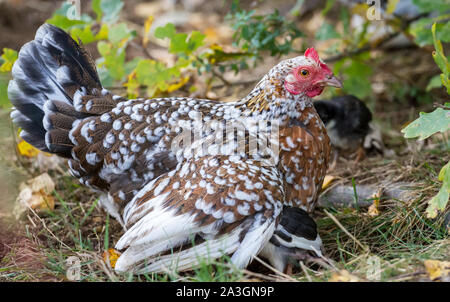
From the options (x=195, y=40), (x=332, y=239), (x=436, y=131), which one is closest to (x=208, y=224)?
(x=332, y=239)

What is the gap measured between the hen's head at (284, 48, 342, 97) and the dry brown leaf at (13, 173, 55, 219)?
188 centimetres

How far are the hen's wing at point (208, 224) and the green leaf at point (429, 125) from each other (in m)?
0.74

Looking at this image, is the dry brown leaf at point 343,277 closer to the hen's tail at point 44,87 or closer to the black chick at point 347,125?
the hen's tail at point 44,87

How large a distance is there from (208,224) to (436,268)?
1062 mm

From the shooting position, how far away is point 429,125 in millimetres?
2547

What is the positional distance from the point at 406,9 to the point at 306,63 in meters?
2.66

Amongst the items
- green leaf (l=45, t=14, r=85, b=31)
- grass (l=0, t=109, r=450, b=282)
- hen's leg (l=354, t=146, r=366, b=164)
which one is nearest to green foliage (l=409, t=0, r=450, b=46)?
grass (l=0, t=109, r=450, b=282)

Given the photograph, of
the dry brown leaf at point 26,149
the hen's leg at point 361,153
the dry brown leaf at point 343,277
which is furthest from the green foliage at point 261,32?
the dry brown leaf at point 343,277

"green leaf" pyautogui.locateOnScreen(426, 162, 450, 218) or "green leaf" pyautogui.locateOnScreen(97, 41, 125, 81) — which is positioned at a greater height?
"green leaf" pyautogui.locateOnScreen(97, 41, 125, 81)

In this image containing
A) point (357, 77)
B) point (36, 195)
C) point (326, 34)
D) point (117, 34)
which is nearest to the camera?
point (36, 195)

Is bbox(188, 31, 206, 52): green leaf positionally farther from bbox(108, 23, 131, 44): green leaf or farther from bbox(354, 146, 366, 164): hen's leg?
bbox(354, 146, 366, 164): hen's leg

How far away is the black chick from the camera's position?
4316 mm

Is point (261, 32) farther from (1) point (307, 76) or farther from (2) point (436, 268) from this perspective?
(2) point (436, 268)

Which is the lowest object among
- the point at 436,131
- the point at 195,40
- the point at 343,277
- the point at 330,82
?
the point at 343,277
